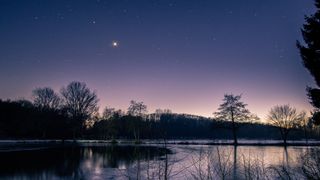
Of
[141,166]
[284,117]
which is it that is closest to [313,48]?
[141,166]

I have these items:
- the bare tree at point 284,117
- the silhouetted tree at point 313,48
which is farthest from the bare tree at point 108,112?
the silhouetted tree at point 313,48

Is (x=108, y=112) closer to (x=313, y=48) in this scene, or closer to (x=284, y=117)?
(x=284, y=117)

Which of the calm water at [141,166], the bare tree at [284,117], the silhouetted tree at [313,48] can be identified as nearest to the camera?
the calm water at [141,166]

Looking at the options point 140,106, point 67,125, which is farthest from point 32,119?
point 140,106

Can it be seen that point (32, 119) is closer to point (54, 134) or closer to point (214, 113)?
point (54, 134)

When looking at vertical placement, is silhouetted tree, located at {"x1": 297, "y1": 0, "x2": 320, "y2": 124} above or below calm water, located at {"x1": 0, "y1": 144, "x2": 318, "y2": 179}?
above

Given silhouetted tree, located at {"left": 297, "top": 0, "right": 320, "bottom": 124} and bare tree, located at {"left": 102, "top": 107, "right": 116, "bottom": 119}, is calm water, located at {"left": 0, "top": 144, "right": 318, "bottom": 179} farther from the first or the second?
bare tree, located at {"left": 102, "top": 107, "right": 116, "bottom": 119}

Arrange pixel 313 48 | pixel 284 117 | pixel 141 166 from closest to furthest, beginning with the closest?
pixel 313 48 → pixel 141 166 → pixel 284 117

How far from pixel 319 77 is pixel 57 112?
243 feet

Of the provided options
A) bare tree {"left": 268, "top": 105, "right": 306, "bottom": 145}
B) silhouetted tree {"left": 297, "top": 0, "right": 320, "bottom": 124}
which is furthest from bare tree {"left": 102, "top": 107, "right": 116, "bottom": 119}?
silhouetted tree {"left": 297, "top": 0, "right": 320, "bottom": 124}

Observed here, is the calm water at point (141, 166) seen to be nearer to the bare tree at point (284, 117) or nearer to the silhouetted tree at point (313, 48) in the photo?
the silhouetted tree at point (313, 48)

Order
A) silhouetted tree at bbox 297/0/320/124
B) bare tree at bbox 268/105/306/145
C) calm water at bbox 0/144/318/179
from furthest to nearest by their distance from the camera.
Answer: bare tree at bbox 268/105/306/145 → silhouetted tree at bbox 297/0/320/124 → calm water at bbox 0/144/318/179

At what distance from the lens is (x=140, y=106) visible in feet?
271

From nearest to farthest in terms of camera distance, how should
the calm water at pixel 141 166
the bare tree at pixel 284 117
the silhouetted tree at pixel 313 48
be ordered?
the calm water at pixel 141 166
the silhouetted tree at pixel 313 48
the bare tree at pixel 284 117
